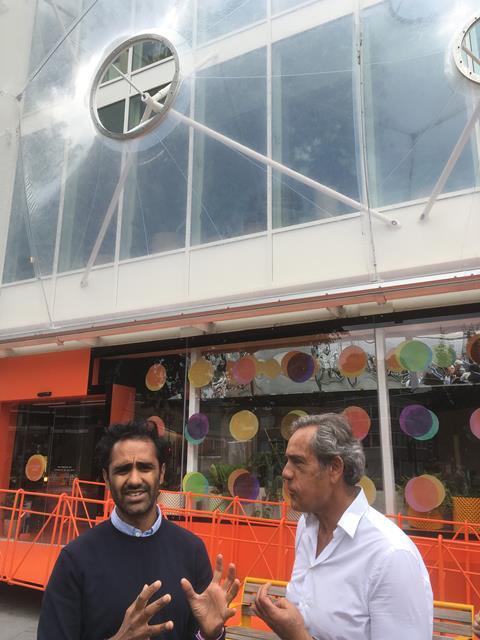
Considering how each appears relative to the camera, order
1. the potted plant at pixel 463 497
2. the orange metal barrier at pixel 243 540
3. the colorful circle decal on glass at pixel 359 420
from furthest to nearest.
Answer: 1. the colorful circle decal on glass at pixel 359 420
2. the potted plant at pixel 463 497
3. the orange metal barrier at pixel 243 540

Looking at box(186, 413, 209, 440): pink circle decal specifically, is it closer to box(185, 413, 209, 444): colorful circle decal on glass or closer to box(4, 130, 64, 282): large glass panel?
box(185, 413, 209, 444): colorful circle decal on glass

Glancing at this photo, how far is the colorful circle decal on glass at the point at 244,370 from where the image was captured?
722 centimetres

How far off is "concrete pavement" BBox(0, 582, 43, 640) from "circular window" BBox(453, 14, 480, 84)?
23.6ft

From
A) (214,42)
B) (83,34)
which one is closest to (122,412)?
(214,42)

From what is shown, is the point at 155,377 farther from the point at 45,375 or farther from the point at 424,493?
the point at 424,493

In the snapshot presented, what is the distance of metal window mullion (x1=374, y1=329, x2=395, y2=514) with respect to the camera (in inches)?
236

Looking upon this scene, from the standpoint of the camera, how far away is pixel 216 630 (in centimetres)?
172

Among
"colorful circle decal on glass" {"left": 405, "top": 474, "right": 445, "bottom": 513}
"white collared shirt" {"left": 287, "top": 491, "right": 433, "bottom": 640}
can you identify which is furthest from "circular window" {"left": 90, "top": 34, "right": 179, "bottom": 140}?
"white collared shirt" {"left": 287, "top": 491, "right": 433, "bottom": 640}

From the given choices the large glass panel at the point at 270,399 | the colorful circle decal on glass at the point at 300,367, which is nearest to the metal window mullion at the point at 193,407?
the large glass panel at the point at 270,399

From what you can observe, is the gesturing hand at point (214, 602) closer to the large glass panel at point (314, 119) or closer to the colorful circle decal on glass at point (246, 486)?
the large glass panel at point (314, 119)

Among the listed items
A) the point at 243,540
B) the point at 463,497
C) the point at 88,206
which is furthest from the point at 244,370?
the point at 88,206

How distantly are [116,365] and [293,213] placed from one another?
158 inches

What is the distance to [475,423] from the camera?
5871 mm

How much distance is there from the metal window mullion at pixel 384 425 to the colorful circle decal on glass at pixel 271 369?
138cm
